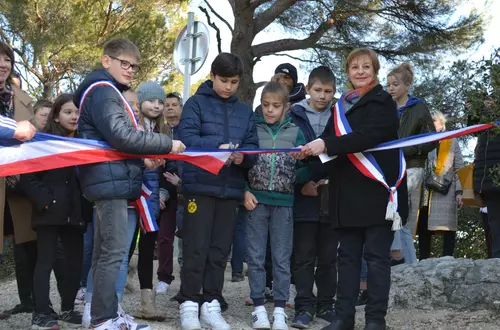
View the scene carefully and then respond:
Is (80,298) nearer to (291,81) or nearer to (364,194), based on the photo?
(291,81)

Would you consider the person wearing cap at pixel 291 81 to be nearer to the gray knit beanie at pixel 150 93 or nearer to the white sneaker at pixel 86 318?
the gray knit beanie at pixel 150 93

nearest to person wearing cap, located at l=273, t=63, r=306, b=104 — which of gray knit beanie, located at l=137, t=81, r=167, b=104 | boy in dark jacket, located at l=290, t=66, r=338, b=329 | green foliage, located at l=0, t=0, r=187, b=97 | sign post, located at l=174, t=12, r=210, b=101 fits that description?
boy in dark jacket, located at l=290, t=66, r=338, b=329

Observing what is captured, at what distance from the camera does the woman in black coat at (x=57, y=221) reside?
17.8 feet

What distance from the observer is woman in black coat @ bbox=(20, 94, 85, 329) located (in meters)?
5.43

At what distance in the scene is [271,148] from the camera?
5.71 metres

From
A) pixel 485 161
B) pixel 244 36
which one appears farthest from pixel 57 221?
pixel 244 36

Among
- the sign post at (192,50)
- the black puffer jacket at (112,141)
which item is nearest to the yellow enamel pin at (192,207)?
the black puffer jacket at (112,141)

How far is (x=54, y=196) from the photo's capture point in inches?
219

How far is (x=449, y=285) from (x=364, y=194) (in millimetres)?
1403

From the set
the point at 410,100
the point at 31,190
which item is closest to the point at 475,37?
the point at 410,100

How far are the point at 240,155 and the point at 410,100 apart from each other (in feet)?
7.75

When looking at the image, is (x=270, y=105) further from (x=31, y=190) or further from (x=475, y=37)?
(x=475, y=37)

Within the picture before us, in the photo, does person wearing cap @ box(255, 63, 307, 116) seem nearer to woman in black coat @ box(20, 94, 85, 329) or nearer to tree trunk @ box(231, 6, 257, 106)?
woman in black coat @ box(20, 94, 85, 329)

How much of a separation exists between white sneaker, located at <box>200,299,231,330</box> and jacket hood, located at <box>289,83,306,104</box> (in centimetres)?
223
